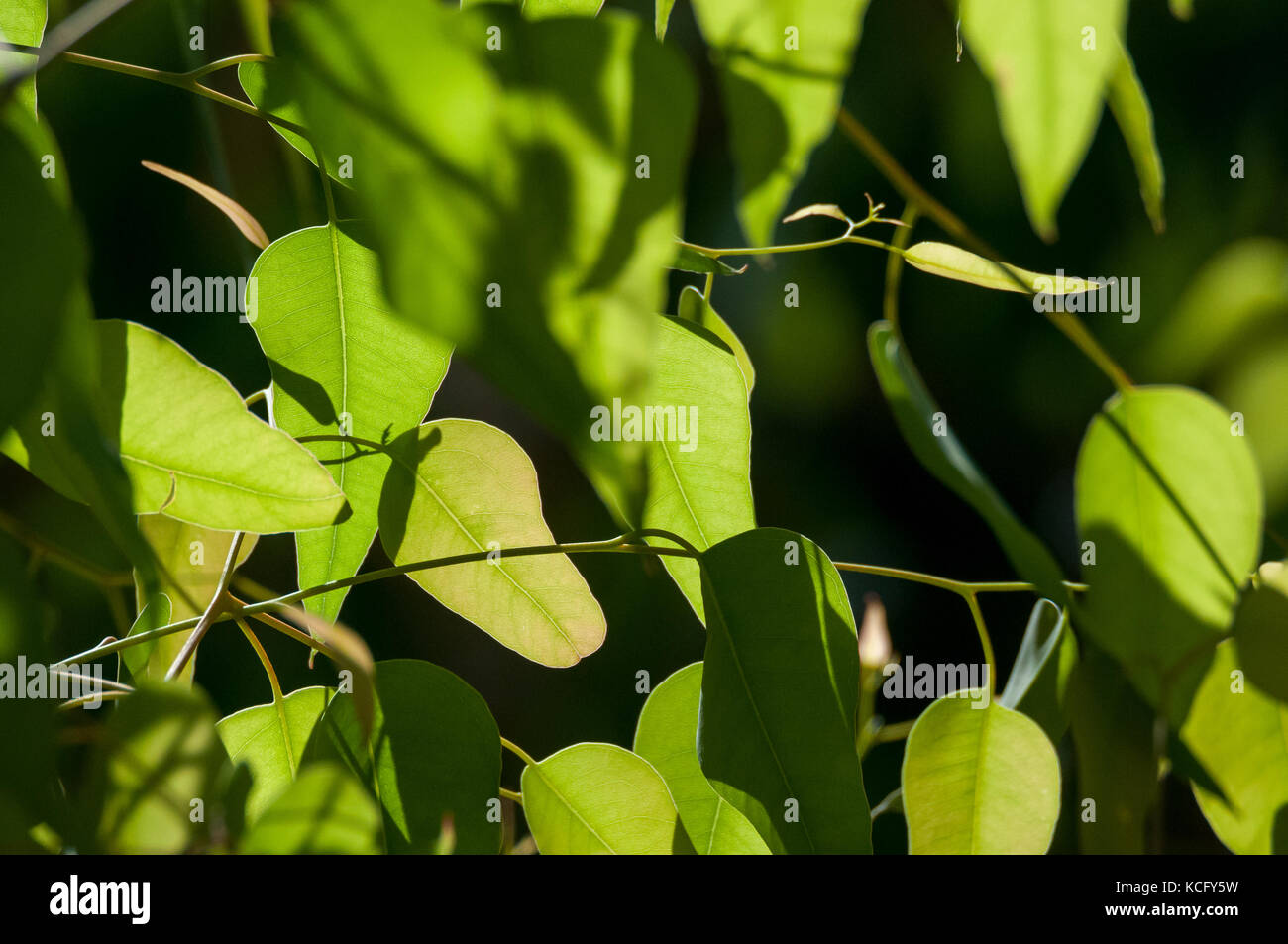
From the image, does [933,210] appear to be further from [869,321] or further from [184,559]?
[869,321]

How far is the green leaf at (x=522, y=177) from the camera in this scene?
0.13m

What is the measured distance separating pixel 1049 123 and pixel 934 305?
0.82 meters

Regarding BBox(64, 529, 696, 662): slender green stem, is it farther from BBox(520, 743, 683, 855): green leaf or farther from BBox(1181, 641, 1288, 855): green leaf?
BBox(1181, 641, 1288, 855): green leaf

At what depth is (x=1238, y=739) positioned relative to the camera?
12.3 inches

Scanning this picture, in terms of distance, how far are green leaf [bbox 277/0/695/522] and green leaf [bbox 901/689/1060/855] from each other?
0.18 m

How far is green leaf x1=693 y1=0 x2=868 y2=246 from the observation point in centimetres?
16

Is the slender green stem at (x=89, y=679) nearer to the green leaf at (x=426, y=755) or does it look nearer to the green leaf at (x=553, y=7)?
the green leaf at (x=426, y=755)

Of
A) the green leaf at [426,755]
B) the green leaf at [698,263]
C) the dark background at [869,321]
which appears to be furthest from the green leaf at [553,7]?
the dark background at [869,321]

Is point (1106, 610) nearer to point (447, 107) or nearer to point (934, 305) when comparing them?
point (447, 107)

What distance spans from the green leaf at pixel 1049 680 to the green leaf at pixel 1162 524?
3 centimetres

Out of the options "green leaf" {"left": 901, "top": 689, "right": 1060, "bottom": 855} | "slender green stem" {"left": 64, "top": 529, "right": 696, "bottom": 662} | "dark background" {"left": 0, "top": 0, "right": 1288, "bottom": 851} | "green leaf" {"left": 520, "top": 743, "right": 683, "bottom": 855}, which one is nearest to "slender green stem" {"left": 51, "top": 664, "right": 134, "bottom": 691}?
"slender green stem" {"left": 64, "top": 529, "right": 696, "bottom": 662}

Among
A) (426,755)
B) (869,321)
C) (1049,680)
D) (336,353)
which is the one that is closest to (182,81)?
(336,353)

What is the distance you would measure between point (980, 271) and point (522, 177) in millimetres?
166

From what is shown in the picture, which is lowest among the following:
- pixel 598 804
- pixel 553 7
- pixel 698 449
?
pixel 598 804
